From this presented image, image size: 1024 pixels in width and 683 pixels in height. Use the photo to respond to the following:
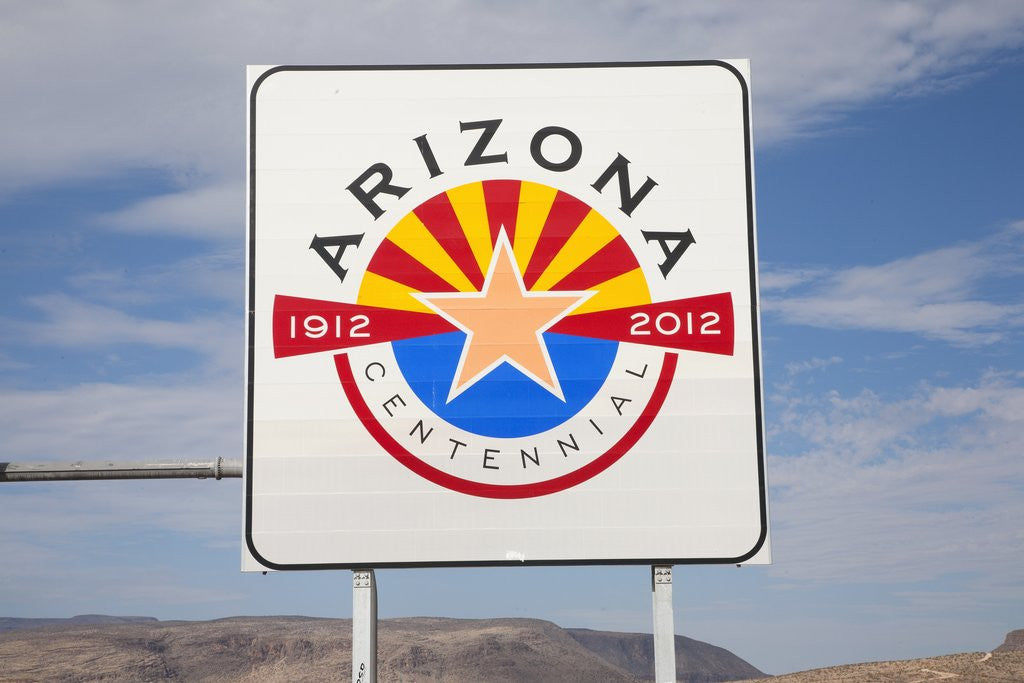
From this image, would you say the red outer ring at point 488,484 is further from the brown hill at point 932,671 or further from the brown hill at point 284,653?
the brown hill at point 284,653

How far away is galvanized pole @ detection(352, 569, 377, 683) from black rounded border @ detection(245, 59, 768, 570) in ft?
0.48

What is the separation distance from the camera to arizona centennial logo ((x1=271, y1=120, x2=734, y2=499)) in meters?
9.06

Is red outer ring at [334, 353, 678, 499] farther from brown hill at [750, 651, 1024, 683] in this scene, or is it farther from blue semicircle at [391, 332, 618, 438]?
brown hill at [750, 651, 1024, 683]

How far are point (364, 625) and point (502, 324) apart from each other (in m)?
2.78

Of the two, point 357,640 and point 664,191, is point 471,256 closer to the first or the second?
point 664,191

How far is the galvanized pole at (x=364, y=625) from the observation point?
28.8 ft

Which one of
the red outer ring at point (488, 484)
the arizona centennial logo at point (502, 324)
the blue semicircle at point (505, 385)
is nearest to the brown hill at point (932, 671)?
the red outer ring at point (488, 484)

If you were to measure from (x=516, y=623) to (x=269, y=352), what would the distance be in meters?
31.0

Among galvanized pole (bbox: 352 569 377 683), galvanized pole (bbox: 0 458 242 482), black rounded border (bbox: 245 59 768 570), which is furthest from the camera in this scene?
galvanized pole (bbox: 0 458 242 482)

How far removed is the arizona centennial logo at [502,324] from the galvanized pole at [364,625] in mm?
1068

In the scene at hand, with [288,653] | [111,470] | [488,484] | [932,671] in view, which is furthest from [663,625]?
[288,653]

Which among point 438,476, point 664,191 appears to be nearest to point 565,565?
point 438,476

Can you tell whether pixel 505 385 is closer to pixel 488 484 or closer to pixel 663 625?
pixel 488 484

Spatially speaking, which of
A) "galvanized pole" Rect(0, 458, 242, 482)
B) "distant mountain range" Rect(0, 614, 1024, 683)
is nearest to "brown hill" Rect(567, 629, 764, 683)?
"distant mountain range" Rect(0, 614, 1024, 683)
